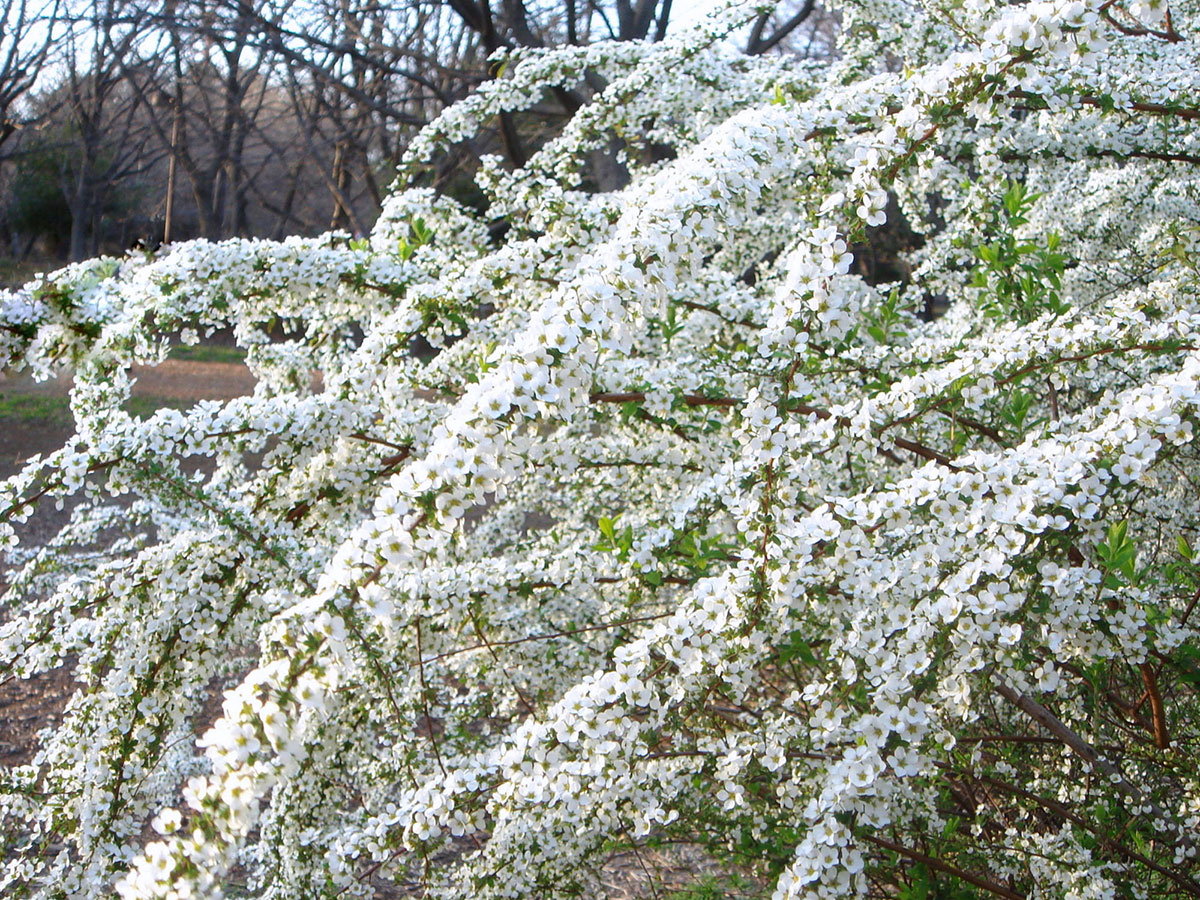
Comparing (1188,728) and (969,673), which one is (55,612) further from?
(1188,728)

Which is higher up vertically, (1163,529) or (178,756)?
(1163,529)

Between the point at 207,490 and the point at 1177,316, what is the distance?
2.58 m

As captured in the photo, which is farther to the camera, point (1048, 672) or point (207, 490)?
point (207, 490)

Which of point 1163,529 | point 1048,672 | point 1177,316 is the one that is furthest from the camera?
point 1163,529

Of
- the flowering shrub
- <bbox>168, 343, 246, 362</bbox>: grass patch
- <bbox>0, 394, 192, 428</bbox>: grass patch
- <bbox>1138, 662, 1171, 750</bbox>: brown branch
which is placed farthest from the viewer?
<bbox>168, 343, 246, 362</bbox>: grass patch

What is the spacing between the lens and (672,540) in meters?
2.82

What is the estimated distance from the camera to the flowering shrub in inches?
78.5

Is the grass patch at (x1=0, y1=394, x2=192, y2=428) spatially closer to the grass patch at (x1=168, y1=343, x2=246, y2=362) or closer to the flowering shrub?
the grass patch at (x1=168, y1=343, x2=246, y2=362)

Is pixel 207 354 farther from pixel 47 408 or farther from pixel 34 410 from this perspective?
pixel 34 410

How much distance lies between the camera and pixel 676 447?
364 cm

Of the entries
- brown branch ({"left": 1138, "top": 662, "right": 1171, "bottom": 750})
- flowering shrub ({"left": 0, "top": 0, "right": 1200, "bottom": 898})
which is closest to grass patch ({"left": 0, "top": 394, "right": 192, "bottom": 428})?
flowering shrub ({"left": 0, "top": 0, "right": 1200, "bottom": 898})

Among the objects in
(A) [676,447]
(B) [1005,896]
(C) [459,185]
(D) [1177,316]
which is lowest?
(B) [1005,896]

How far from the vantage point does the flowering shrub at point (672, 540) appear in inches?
78.5

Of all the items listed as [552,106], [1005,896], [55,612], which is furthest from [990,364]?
[552,106]
